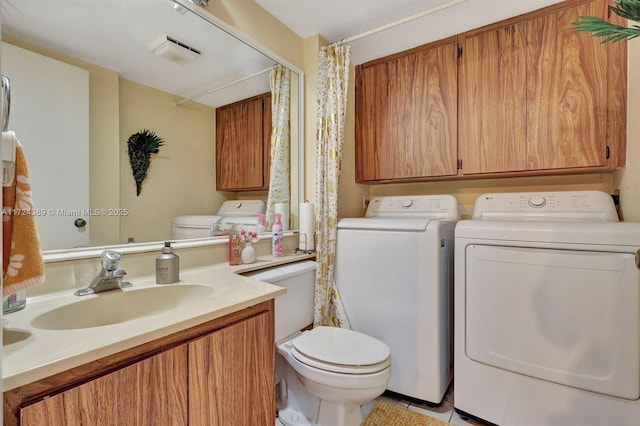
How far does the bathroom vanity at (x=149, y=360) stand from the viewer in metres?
0.62

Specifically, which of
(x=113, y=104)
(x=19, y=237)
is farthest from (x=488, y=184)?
(x=19, y=237)

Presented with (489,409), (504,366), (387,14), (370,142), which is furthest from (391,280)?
(387,14)

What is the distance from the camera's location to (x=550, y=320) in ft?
4.46

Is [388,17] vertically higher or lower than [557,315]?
higher

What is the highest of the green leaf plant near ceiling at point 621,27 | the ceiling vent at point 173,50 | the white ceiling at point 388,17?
the white ceiling at point 388,17

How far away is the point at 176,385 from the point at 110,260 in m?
0.52

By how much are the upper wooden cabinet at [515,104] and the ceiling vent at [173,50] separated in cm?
131

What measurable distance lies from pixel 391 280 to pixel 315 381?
2.32 feet

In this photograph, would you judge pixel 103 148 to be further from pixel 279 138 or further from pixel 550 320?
pixel 550 320

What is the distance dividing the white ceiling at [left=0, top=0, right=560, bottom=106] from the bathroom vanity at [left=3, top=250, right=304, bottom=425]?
3.21ft

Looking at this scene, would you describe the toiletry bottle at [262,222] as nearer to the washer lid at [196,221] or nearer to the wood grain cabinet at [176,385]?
the washer lid at [196,221]

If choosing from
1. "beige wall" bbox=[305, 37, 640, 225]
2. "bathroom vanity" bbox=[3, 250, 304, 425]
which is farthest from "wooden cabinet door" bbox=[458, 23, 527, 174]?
"bathroom vanity" bbox=[3, 250, 304, 425]

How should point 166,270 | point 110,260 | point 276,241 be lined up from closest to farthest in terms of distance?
point 110,260 → point 166,270 → point 276,241

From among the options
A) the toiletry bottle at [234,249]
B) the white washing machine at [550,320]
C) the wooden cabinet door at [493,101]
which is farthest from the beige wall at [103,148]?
the wooden cabinet door at [493,101]
